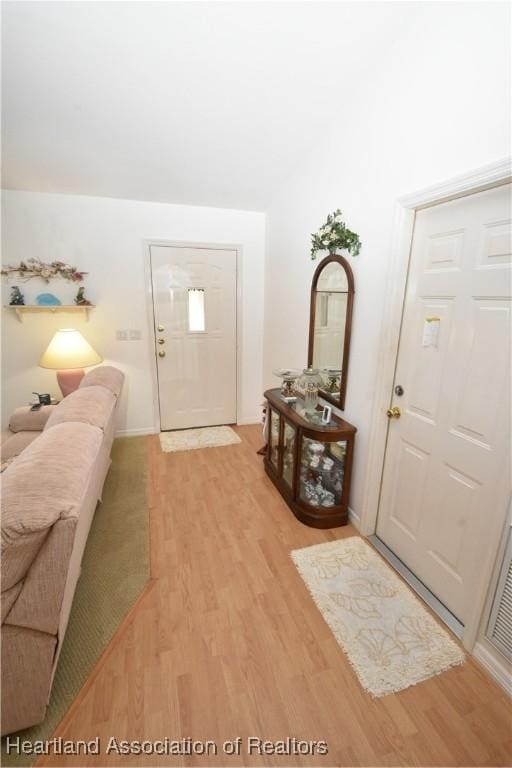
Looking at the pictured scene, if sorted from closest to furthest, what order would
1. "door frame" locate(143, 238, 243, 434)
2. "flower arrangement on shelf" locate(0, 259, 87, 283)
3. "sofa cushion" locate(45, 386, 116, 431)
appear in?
"sofa cushion" locate(45, 386, 116, 431), "flower arrangement on shelf" locate(0, 259, 87, 283), "door frame" locate(143, 238, 243, 434)

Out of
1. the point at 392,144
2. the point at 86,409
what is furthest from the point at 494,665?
the point at 392,144

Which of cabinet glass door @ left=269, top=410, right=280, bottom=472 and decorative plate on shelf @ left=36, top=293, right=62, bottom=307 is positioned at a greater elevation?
decorative plate on shelf @ left=36, top=293, right=62, bottom=307

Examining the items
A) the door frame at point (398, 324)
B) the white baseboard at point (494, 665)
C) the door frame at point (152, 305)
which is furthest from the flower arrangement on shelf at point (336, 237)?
the white baseboard at point (494, 665)

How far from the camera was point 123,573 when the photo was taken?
1809 millimetres

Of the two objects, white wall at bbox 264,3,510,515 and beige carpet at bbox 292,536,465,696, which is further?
beige carpet at bbox 292,536,465,696

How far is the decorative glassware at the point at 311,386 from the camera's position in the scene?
2.28 m

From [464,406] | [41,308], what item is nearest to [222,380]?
[41,308]

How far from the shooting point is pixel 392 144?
163 cm

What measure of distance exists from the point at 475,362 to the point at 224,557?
1709 mm

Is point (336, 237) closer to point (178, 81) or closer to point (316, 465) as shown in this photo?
point (178, 81)

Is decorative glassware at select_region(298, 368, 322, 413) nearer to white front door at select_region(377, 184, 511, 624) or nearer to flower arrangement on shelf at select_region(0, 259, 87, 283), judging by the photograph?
white front door at select_region(377, 184, 511, 624)

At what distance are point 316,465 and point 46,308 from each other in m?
2.90

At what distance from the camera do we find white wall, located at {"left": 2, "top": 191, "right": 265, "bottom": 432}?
9.73 ft

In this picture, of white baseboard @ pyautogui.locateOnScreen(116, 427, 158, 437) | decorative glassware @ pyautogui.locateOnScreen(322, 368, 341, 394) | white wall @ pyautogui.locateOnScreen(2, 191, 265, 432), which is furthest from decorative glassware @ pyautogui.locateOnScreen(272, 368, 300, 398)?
white baseboard @ pyautogui.locateOnScreen(116, 427, 158, 437)
